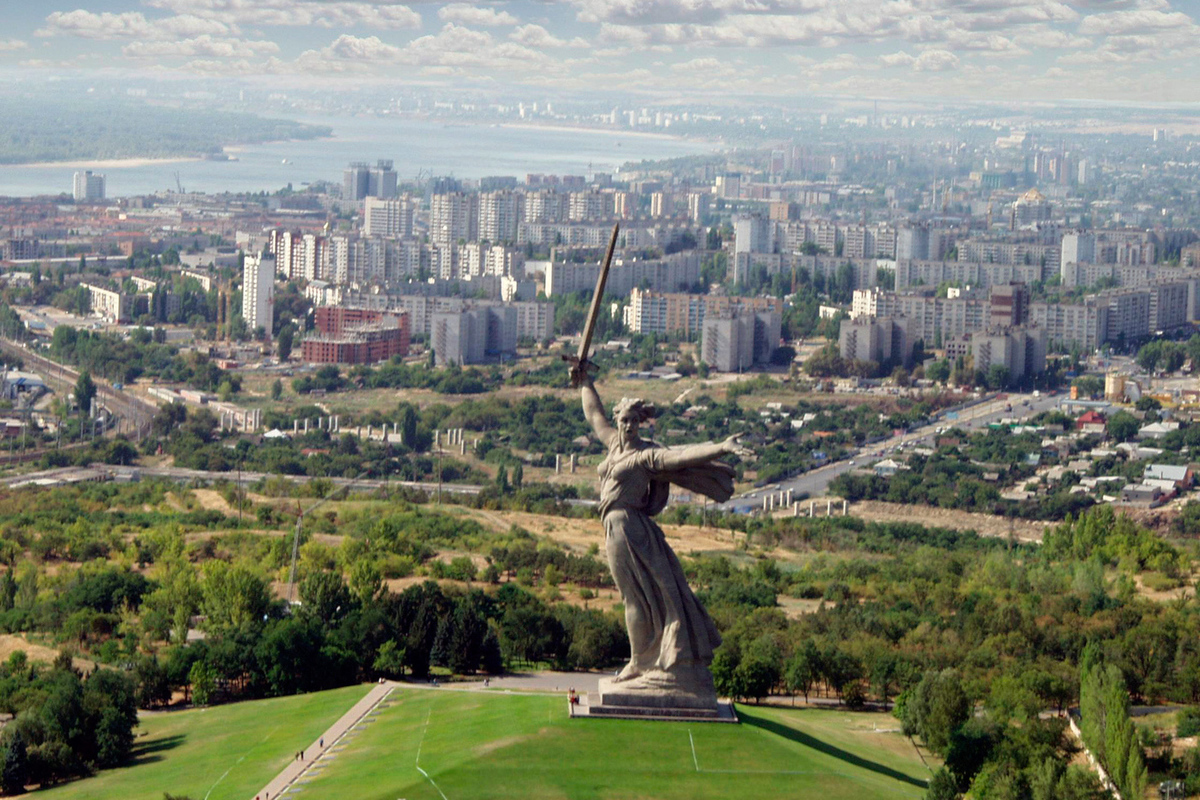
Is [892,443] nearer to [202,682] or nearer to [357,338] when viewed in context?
[357,338]

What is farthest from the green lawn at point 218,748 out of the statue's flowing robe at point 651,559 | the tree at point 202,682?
the statue's flowing robe at point 651,559

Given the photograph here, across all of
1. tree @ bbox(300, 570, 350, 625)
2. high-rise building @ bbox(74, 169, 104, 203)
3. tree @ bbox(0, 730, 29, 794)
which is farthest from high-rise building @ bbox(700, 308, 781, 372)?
high-rise building @ bbox(74, 169, 104, 203)

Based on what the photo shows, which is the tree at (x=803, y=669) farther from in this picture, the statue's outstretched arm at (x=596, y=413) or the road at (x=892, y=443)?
the road at (x=892, y=443)

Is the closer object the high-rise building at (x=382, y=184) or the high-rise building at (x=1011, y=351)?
the high-rise building at (x=1011, y=351)

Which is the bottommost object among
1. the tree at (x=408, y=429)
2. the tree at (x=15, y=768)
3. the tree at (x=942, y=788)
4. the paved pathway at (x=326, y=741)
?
the tree at (x=408, y=429)

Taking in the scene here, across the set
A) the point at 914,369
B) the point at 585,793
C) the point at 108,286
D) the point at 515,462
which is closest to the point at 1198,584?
the point at 585,793

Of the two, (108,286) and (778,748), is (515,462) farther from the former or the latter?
(108,286)

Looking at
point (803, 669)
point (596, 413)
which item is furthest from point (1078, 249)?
point (596, 413)
